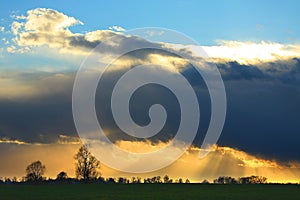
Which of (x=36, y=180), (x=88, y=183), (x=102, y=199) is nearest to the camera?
(x=102, y=199)

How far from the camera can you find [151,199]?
49.3 m

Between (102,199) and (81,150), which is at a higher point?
(81,150)

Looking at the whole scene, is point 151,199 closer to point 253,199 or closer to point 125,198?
point 125,198

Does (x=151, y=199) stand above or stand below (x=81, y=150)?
below

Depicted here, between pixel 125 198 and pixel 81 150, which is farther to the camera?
pixel 81 150

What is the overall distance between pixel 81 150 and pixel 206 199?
135 ft

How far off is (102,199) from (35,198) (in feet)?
25.2

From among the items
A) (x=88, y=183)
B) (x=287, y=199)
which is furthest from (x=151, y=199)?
(x=88, y=183)

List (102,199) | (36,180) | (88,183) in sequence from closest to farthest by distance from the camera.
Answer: (102,199) < (88,183) < (36,180)

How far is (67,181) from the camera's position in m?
87.9

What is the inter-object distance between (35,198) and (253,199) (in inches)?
900

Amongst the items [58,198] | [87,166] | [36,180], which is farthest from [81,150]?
[58,198]

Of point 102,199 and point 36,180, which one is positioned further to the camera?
point 36,180

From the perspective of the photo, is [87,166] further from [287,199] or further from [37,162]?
[287,199]
